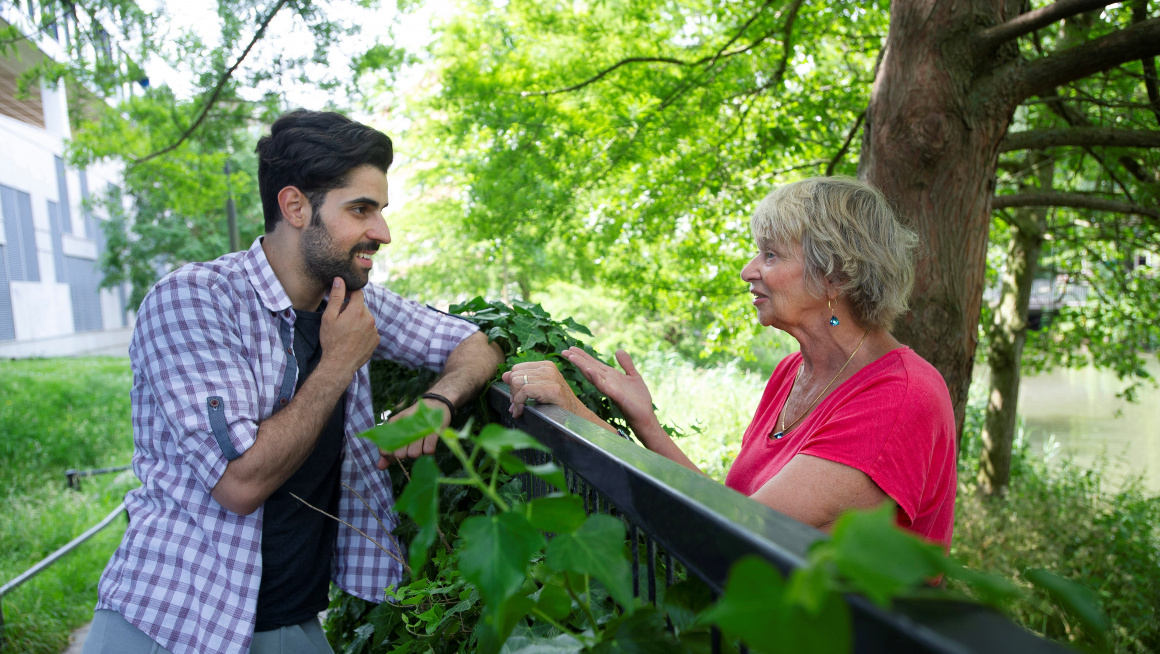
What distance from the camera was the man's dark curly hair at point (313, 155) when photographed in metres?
2.45

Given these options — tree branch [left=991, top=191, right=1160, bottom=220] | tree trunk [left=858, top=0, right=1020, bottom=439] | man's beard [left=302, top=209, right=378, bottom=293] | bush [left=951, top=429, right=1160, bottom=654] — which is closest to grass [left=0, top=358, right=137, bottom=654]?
man's beard [left=302, top=209, right=378, bottom=293]

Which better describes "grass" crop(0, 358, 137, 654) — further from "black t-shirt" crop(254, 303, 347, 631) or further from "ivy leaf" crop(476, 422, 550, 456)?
"ivy leaf" crop(476, 422, 550, 456)

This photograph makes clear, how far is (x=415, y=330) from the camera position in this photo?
2758 mm

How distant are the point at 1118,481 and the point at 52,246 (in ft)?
90.6

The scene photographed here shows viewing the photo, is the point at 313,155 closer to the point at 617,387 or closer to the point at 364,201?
the point at 364,201

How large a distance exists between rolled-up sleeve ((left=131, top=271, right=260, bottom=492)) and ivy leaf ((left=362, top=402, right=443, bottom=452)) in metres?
1.31

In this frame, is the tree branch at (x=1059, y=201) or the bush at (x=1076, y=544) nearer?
the tree branch at (x=1059, y=201)

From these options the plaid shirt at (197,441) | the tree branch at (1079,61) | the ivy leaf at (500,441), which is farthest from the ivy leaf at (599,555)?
the tree branch at (1079,61)

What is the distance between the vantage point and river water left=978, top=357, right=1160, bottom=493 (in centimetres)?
1256

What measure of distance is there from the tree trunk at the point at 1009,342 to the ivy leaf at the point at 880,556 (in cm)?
1005

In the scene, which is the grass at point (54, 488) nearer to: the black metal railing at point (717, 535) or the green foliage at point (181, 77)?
the green foliage at point (181, 77)

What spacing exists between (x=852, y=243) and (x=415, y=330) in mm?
1495

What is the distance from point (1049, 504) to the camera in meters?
8.89

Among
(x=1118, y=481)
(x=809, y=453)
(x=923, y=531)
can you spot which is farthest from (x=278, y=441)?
(x=1118, y=481)
